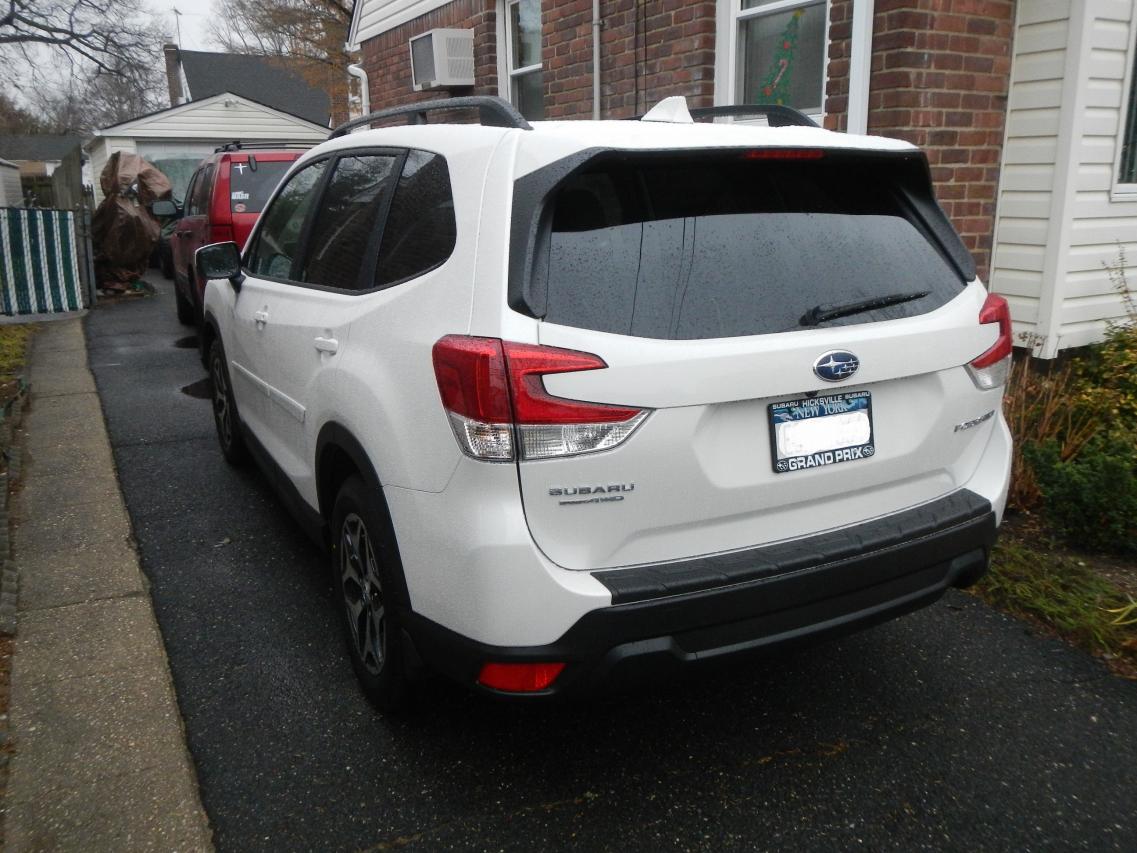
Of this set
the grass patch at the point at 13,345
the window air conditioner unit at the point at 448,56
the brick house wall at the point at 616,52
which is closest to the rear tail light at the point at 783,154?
the brick house wall at the point at 616,52

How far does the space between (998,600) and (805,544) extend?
6.19 ft

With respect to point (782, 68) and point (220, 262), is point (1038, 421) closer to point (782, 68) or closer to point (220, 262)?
point (782, 68)

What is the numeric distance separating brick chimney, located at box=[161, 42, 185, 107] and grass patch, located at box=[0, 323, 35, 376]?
3201 cm

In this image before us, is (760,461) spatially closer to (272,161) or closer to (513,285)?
(513,285)

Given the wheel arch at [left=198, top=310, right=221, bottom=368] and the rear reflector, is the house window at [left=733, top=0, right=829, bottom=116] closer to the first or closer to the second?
the wheel arch at [left=198, top=310, right=221, bottom=368]

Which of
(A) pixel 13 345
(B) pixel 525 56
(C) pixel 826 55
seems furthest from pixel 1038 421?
(A) pixel 13 345

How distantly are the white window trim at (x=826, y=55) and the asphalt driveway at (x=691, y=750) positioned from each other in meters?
3.09

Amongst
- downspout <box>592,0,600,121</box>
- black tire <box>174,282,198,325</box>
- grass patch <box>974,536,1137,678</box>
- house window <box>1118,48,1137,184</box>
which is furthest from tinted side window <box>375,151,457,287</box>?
black tire <box>174,282,198,325</box>

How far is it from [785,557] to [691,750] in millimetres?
861

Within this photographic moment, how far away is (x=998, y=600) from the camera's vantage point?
4.08 metres

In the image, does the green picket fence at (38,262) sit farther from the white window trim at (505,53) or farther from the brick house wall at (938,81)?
the brick house wall at (938,81)

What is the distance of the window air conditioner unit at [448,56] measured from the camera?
34.8ft

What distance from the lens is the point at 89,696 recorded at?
11.1 ft

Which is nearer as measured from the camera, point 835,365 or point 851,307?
point 835,365
